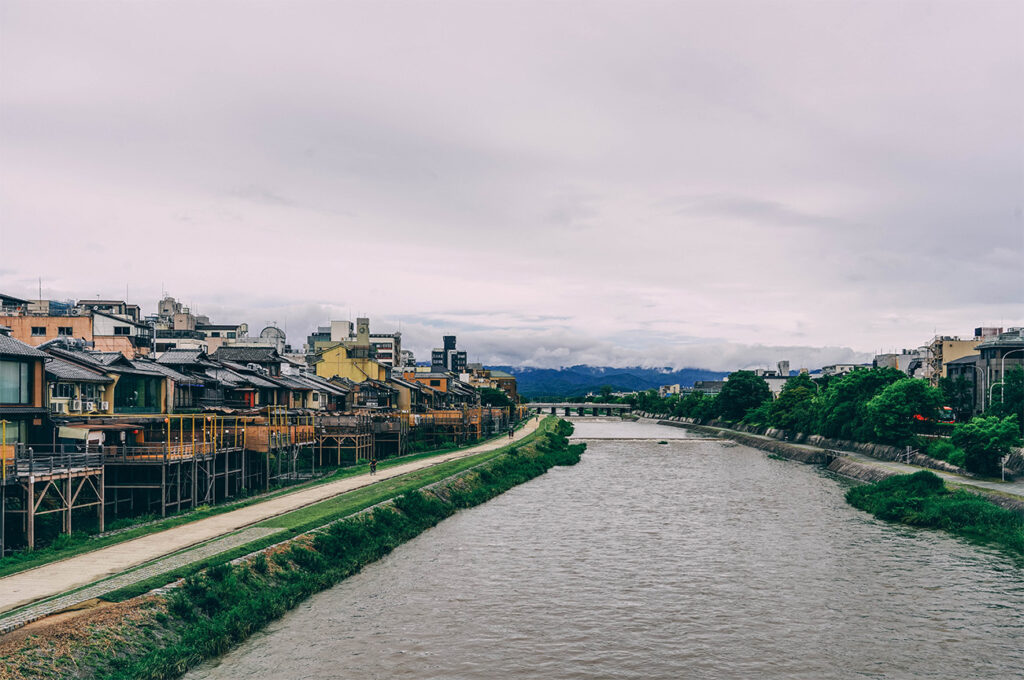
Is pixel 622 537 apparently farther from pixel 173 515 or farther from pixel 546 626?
pixel 173 515

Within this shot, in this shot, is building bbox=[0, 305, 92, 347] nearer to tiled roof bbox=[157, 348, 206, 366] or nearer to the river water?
tiled roof bbox=[157, 348, 206, 366]

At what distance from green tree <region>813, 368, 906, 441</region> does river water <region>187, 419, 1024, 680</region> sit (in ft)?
140

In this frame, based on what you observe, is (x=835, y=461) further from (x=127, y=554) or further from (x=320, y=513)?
(x=127, y=554)

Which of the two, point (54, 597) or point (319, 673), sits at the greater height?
point (54, 597)

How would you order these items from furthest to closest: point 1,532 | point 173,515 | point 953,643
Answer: point 173,515, point 1,532, point 953,643

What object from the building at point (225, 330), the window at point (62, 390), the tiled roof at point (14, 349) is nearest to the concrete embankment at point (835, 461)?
the tiled roof at point (14, 349)

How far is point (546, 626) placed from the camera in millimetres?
28078

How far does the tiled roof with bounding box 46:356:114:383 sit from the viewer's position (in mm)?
41438

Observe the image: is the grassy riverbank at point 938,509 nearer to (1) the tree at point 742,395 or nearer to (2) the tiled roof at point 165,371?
(2) the tiled roof at point 165,371

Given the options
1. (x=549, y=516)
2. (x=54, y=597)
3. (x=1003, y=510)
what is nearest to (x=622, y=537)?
(x=549, y=516)

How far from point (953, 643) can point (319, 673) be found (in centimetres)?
2197

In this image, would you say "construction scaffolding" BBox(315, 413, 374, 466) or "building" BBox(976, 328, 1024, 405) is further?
"building" BBox(976, 328, 1024, 405)

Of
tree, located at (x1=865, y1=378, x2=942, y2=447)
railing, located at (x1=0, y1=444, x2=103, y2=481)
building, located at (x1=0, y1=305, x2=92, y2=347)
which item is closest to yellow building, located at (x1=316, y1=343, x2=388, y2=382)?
building, located at (x1=0, y1=305, x2=92, y2=347)

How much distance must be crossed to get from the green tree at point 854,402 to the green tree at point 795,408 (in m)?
10.6
